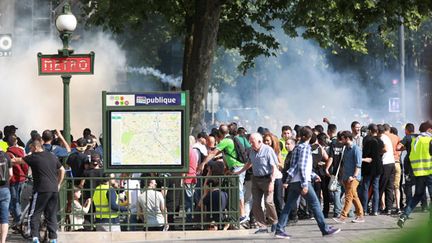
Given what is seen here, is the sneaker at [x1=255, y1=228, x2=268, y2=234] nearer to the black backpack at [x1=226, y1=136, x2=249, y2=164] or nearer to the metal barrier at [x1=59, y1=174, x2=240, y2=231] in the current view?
the metal barrier at [x1=59, y1=174, x2=240, y2=231]

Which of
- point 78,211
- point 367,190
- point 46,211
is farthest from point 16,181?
point 367,190

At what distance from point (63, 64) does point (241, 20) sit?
11.4 metres

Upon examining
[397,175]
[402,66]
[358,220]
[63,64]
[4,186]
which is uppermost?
[402,66]

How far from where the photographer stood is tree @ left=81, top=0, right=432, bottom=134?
75.8 ft

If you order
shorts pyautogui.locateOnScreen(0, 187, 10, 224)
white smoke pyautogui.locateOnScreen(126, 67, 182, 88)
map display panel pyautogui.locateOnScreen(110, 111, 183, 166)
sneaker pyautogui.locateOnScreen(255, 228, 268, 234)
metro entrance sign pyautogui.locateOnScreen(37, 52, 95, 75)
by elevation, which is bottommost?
sneaker pyautogui.locateOnScreen(255, 228, 268, 234)

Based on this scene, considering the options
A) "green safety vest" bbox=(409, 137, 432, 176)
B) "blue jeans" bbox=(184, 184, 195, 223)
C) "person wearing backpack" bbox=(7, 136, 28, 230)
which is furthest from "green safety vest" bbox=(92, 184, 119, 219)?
"green safety vest" bbox=(409, 137, 432, 176)

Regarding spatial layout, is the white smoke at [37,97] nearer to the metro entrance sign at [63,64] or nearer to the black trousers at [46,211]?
the metro entrance sign at [63,64]

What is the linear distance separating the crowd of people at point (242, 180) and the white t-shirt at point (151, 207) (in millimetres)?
14

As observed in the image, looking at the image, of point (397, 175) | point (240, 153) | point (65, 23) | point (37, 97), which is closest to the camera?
point (65, 23)

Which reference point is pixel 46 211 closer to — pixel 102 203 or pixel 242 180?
pixel 102 203

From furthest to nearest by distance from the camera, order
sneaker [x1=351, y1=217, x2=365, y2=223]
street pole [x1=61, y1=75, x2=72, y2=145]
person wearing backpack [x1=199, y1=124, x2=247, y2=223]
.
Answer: sneaker [x1=351, y1=217, x2=365, y2=223] < person wearing backpack [x1=199, y1=124, x2=247, y2=223] < street pole [x1=61, y1=75, x2=72, y2=145]

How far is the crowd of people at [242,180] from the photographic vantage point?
1377cm

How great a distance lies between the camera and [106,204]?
15211 millimetres

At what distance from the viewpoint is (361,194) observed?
18.6 metres
